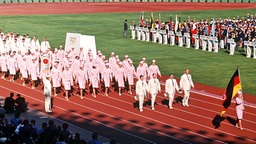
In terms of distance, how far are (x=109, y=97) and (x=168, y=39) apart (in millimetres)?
20915

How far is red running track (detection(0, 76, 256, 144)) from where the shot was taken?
65.0 feet

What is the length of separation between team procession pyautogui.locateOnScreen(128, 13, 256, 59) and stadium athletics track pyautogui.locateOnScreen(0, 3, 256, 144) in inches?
418

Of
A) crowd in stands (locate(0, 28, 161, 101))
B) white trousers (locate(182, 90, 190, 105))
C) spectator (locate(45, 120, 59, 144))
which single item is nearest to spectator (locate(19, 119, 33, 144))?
spectator (locate(45, 120, 59, 144))

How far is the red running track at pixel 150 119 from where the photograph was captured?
19797mm

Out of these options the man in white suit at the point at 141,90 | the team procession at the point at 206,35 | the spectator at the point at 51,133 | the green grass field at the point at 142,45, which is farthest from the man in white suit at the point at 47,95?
the team procession at the point at 206,35

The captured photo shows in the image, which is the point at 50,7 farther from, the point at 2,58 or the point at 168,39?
the point at 2,58

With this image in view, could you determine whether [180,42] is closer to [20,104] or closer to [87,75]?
[87,75]

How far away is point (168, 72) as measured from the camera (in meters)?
31.7

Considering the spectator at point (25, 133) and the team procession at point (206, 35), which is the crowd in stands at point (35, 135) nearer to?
the spectator at point (25, 133)

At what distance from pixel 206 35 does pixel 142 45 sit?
17.5 ft

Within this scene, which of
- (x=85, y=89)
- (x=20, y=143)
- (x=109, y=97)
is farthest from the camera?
(x=85, y=89)

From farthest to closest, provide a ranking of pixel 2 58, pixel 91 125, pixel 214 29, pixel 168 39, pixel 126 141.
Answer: pixel 168 39 < pixel 214 29 < pixel 2 58 < pixel 91 125 < pixel 126 141

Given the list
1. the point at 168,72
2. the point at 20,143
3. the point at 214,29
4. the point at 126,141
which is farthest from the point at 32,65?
the point at 214,29

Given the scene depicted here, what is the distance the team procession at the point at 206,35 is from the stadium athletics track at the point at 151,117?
34.8 ft
